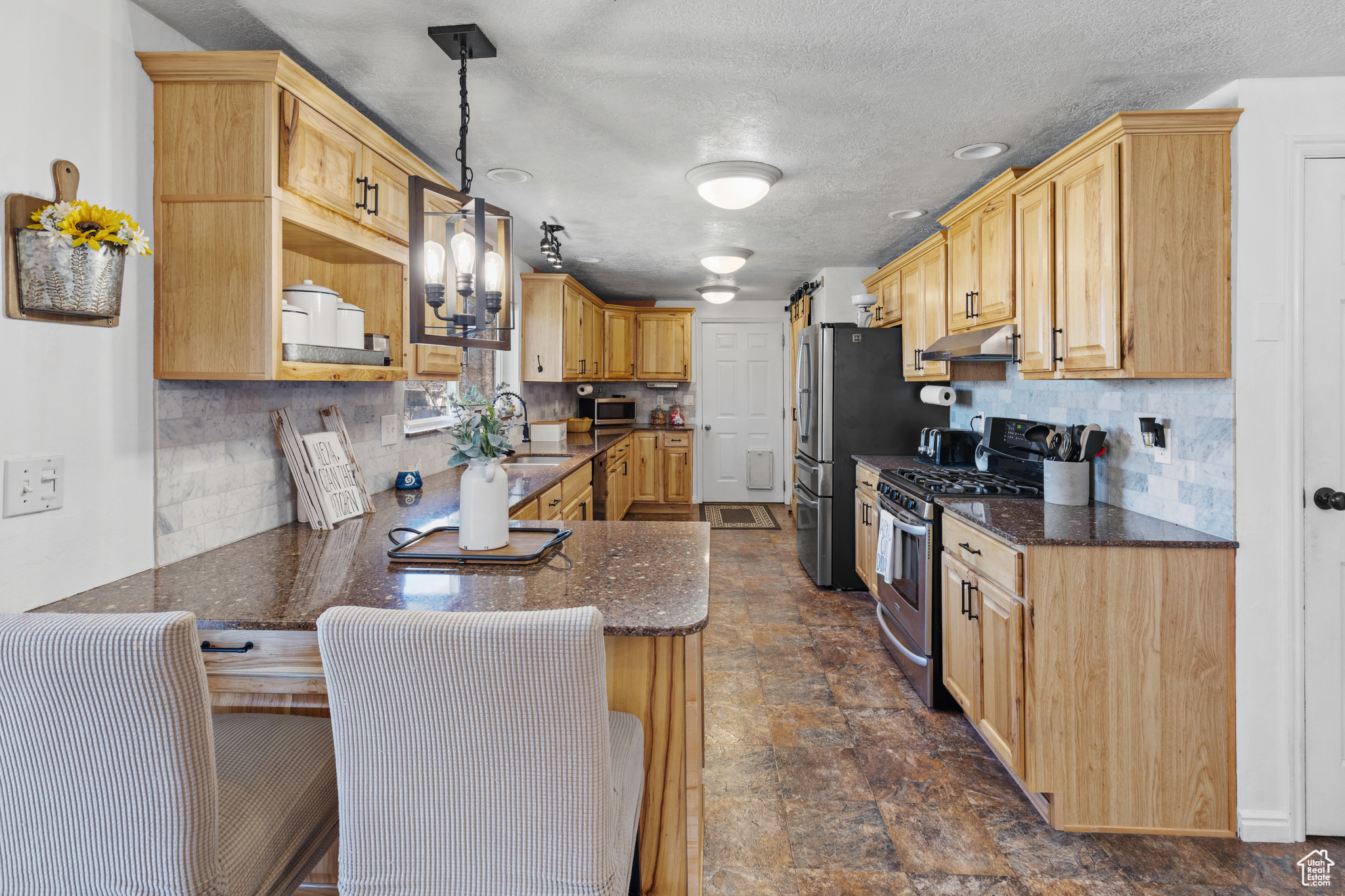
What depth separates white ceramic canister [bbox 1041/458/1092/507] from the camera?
2.67 metres

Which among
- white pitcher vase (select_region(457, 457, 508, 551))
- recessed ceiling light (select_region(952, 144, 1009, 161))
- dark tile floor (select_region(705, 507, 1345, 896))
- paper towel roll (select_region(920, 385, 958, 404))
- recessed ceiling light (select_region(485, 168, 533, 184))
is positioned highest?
recessed ceiling light (select_region(485, 168, 533, 184))

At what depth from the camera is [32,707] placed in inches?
37.3

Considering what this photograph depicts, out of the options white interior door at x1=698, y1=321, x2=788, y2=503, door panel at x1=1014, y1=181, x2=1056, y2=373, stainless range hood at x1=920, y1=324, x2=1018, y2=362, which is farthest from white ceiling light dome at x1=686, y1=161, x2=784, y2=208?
white interior door at x1=698, y1=321, x2=788, y2=503

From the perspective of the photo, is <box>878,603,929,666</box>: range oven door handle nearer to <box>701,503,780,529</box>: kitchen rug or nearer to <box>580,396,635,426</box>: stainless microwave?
<box>701,503,780,529</box>: kitchen rug

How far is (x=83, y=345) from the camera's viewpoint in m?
1.58

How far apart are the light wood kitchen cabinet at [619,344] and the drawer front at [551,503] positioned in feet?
11.2

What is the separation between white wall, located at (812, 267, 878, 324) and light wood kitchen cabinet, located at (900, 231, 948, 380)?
1.22 m

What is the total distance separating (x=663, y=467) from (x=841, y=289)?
2723mm

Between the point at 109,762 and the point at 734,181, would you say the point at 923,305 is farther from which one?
the point at 109,762

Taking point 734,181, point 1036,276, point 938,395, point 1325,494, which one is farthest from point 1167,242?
point 938,395

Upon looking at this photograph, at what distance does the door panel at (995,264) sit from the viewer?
9.81ft

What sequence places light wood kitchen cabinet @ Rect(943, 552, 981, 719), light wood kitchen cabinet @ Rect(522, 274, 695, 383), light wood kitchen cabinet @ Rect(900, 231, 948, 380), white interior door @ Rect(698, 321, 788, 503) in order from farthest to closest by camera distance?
white interior door @ Rect(698, 321, 788, 503) < light wood kitchen cabinet @ Rect(522, 274, 695, 383) < light wood kitchen cabinet @ Rect(900, 231, 948, 380) < light wood kitchen cabinet @ Rect(943, 552, 981, 719)

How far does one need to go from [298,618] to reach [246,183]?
1.11 metres

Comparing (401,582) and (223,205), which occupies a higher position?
(223,205)
